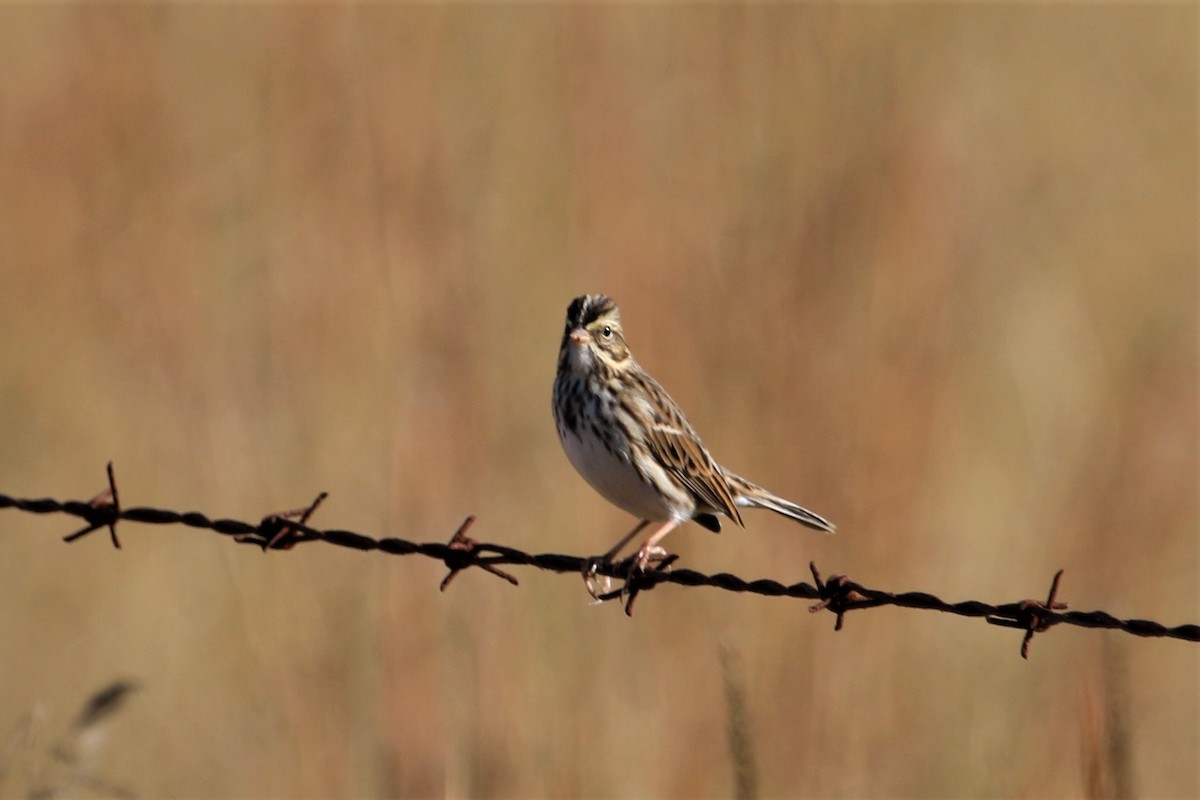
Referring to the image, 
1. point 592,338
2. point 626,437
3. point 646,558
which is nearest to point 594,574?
point 646,558

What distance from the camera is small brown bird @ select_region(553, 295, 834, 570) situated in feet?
19.2

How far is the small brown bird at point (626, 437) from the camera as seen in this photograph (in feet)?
19.2

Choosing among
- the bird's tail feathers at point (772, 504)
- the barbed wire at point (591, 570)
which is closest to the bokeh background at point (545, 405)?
the bird's tail feathers at point (772, 504)

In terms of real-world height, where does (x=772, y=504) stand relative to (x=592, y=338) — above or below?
below

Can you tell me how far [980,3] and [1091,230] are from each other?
1.90m

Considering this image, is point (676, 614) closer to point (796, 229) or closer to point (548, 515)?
point (548, 515)

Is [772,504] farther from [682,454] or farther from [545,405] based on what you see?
[545,405]

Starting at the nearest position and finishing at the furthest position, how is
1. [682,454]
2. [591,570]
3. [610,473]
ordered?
[591,570], [610,473], [682,454]

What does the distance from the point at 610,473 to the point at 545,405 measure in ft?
13.2

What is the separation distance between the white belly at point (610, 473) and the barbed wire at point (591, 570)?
50 cm

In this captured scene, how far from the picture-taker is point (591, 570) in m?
5.21

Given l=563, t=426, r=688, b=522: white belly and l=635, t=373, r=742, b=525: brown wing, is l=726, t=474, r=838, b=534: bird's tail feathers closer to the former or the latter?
l=635, t=373, r=742, b=525: brown wing

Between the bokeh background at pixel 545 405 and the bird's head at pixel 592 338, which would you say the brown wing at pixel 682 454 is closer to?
the bird's head at pixel 592 338

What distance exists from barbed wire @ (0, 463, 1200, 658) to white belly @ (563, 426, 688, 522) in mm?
504
